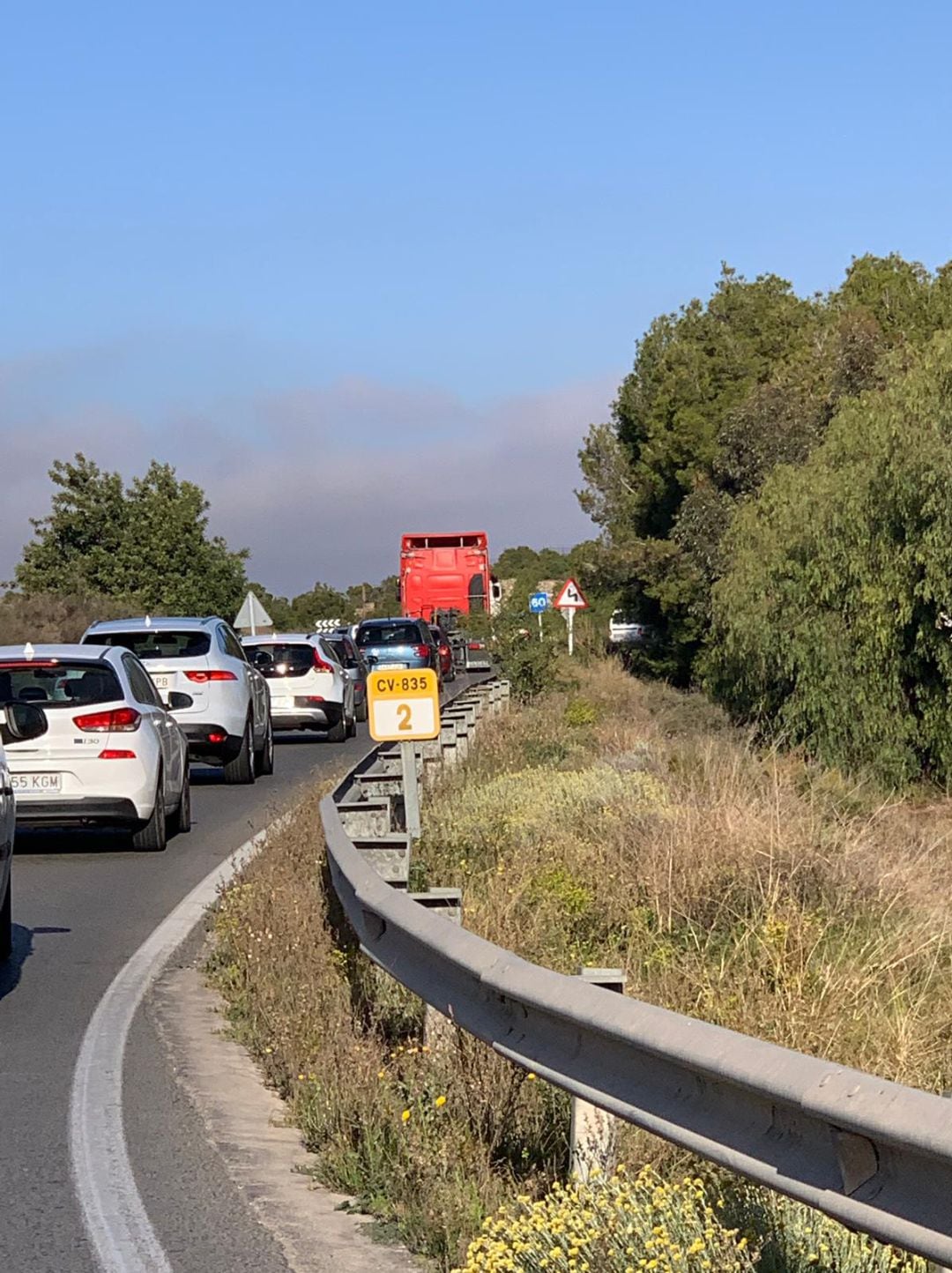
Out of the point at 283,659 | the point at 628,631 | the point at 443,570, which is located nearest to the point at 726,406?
the point at 443,570

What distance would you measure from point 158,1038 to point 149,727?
25.2 ft

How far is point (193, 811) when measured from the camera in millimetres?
19609

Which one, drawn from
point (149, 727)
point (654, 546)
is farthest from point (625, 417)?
point (149, 727)

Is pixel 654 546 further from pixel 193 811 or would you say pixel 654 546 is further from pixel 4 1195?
pixel 4 1195

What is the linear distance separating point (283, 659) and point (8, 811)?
19.8 metres

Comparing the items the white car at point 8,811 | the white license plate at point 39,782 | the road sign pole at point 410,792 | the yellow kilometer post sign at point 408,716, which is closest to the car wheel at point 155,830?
the white license plate at point 39,782

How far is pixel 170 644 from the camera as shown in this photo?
22.5 metres

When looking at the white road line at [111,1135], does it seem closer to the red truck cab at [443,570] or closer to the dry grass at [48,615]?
the dry grass at [48,615]

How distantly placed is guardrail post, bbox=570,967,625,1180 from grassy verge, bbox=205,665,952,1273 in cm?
13

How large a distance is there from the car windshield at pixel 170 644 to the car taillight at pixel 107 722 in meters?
6.12

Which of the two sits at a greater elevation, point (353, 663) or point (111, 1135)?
point (353, 663)

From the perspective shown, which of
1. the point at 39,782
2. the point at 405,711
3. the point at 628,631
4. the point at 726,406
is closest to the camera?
the point at 405,711

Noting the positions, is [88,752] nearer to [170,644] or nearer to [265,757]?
[170,644]

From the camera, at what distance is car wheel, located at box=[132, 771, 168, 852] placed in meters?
15.9
